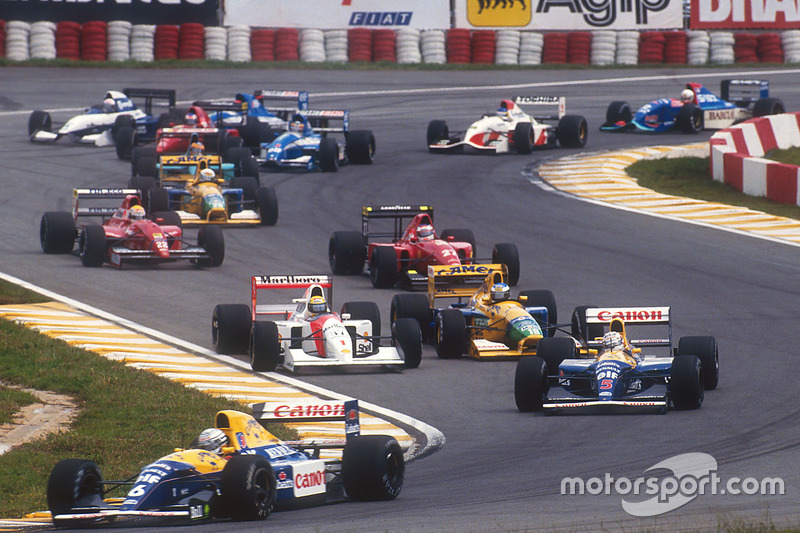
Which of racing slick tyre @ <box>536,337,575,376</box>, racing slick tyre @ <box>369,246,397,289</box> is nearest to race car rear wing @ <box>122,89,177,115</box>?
racing slick tyre @ <box>369,246,397,289</box>

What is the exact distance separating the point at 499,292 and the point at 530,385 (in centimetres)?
387

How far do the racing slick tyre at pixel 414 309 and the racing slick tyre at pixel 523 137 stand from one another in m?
19.5

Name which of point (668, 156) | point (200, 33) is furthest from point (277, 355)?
point (200, 33)

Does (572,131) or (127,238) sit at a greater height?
(572,131)

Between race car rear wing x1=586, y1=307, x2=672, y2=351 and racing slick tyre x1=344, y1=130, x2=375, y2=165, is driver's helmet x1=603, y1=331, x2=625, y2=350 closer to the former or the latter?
race car rear wing x1=586, y1=307, x2=672, y2=351

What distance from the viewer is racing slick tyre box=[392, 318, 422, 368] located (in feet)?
61.3

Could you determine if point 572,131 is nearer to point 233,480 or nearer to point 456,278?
point 456,278

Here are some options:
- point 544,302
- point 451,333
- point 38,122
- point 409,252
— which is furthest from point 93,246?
point 38,122

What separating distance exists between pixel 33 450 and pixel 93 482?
10.9 ft

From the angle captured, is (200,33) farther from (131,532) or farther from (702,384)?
(131,532)

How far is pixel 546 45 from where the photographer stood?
51875 mm

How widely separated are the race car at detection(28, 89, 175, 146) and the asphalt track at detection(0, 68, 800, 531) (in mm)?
586

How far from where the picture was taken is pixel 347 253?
2545 centimetres

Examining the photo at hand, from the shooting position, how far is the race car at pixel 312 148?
1449 inches
